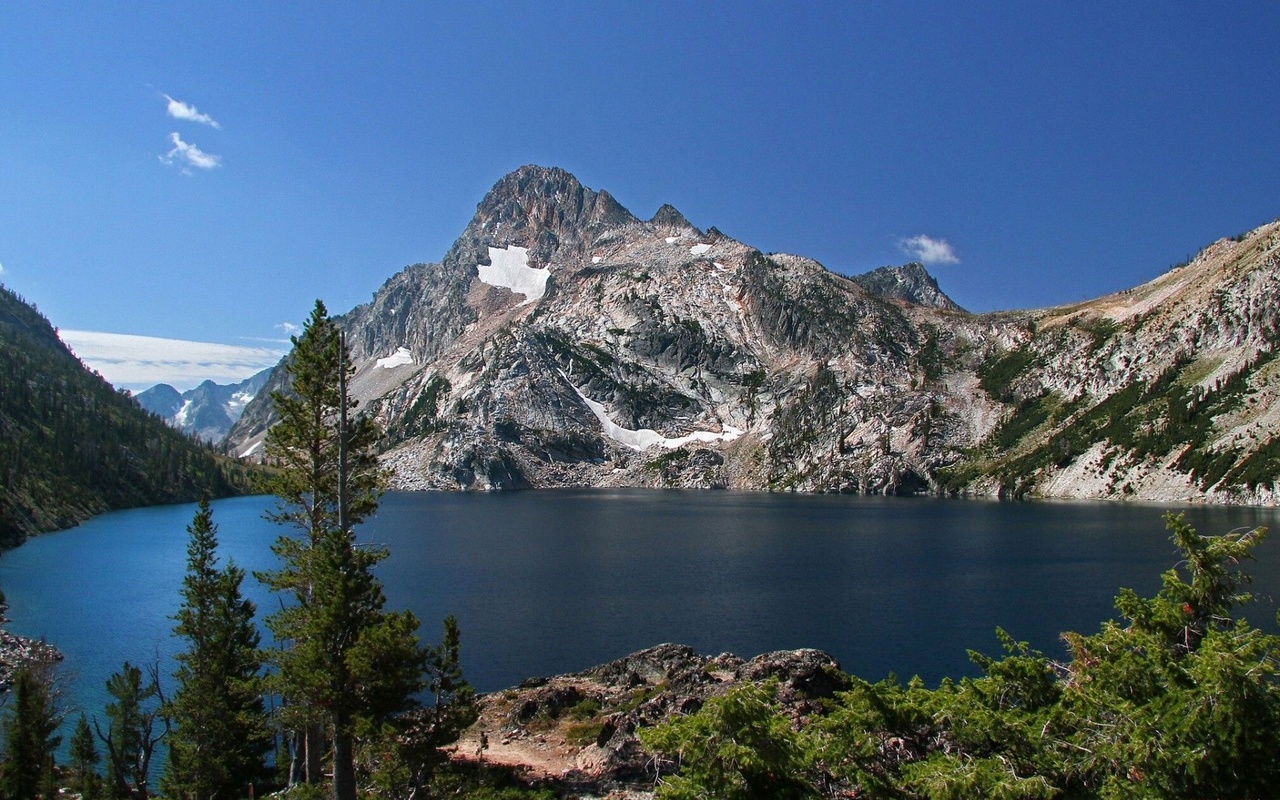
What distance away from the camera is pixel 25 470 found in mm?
144250

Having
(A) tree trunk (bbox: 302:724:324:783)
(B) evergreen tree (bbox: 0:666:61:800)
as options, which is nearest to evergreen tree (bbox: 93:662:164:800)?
(B) evergreen tree (bbox: 0:666:61:800)

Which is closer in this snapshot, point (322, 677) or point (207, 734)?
point (322, 677)

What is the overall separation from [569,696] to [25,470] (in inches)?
6311

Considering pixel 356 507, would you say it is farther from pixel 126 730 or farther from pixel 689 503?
pixel 689 503

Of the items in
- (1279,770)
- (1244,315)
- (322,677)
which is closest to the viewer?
(1279,770)

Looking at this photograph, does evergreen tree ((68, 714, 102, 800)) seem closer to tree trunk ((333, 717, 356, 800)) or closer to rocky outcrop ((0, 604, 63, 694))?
rocky outcrop ((0, 604, 63, 694))

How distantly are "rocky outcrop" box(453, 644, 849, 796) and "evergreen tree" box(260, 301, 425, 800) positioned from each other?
7.97 m

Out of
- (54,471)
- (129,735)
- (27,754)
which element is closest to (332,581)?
(27,754)

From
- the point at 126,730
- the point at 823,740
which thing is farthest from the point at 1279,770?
the point at 126,730

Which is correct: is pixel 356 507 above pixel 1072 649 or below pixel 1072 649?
above

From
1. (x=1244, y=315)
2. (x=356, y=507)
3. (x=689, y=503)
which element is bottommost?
(x=689, y=503)

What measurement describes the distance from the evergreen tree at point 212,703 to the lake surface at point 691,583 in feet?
49.2

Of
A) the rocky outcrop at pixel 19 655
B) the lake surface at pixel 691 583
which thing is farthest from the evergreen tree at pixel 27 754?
the rocky outcrop at pixel 19 655

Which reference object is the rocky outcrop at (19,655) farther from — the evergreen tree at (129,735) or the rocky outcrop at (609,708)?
the rocky outcrop at (609,708)
